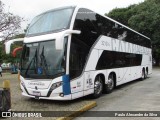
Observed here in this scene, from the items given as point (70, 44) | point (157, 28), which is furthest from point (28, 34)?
point (157, 28)

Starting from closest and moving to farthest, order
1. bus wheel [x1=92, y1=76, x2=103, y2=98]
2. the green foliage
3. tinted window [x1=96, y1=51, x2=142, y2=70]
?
bus wheel [x1=92, y1=76, x2=103, y2=98] → tinted window [x1=96, y1=51, x2=142, y2=70] → the green foliage

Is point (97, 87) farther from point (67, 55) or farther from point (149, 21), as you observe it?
point (149, 21)

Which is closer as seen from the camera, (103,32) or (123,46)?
(103,32)

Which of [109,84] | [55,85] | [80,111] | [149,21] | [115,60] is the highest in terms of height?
[149,21]

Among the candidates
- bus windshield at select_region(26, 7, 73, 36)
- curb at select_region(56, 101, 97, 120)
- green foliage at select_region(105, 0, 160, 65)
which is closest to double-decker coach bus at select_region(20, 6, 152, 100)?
bus windshield at select_region(26, 7, 73, 36)

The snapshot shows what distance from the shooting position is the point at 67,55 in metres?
10.0

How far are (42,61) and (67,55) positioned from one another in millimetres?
1018

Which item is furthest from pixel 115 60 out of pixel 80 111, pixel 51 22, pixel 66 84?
pixel 80 111

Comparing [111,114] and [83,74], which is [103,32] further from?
[111,114]

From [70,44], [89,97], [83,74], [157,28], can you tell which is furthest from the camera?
[157,28]

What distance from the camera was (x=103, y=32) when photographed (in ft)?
42.8

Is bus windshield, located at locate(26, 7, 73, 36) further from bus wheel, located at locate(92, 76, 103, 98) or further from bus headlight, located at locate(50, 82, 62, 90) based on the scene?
bus wheel, located at locate(92, 76, 103, 98)

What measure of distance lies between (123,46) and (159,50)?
96.2 ft

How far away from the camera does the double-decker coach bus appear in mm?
→ 9938
